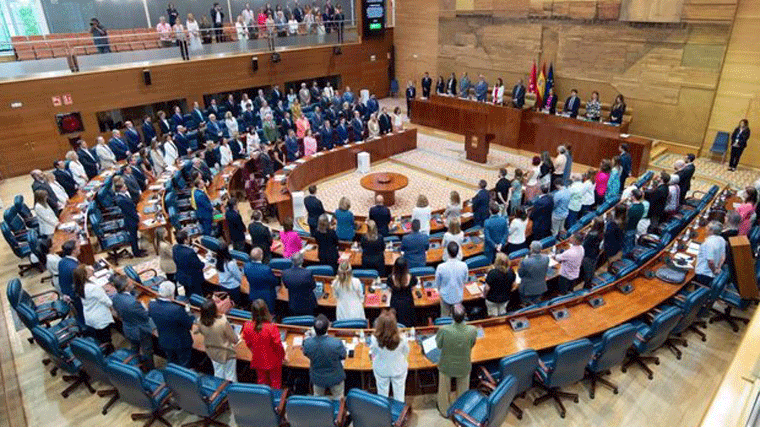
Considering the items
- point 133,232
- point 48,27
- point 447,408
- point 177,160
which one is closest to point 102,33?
point 48,27

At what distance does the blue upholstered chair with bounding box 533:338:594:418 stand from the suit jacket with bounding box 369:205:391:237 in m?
4.02

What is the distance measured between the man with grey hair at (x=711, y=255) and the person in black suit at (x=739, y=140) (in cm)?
833

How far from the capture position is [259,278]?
6.64m

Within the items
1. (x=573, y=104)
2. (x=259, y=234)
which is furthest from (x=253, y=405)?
(x=573, y=104)

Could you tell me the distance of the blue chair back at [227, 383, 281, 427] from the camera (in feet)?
16.3

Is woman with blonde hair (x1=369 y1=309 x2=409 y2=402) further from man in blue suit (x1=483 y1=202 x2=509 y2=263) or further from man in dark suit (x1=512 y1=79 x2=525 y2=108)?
man in dark suit (x1=512 y1=79 x2=525 y2=108)

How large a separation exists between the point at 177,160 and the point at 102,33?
7.48 meters

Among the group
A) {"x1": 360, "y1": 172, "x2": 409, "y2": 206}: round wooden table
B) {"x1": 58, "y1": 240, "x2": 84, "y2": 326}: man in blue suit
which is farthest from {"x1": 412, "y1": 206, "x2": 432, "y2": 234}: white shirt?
{"x1": 58, "y1": 240, "x2": 84, "y2": 326}: man in blue suit

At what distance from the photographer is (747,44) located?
13.2m

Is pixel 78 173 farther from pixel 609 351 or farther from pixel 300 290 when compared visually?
pixel 609 351

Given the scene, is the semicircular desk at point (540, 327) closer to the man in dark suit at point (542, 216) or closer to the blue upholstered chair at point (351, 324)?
the blue upholstered chair at point (351, 324)

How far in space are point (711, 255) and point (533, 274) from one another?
2.69 meters

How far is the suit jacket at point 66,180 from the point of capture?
36.4 feet

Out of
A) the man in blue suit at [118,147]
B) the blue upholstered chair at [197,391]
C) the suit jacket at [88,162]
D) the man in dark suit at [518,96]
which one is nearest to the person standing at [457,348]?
the blue upholstered chair at [197,391]
